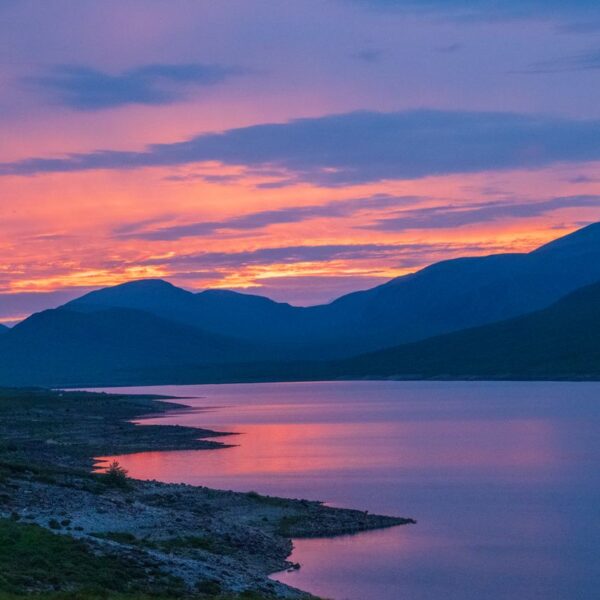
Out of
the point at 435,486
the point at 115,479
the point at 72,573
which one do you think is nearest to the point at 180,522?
the point at 115,479

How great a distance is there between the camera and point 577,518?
4931cm

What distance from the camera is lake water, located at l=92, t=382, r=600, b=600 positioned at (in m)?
37.5

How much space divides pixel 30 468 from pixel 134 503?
5030 mm

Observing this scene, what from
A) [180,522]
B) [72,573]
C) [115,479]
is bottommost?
[180,522]

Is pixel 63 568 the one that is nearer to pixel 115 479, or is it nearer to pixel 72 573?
pixel 72 573

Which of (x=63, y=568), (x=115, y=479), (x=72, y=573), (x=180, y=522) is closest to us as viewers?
(x=72, y=573)

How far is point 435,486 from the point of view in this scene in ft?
200

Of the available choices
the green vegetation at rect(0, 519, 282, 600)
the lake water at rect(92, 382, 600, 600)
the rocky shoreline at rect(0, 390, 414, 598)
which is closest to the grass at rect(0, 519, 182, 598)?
the green vegetation at rect(0, 519, 282, 600)

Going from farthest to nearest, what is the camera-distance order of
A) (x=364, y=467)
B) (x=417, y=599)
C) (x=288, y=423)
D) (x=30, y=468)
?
1. (x=288, y=423)
2. (x=364, y=467)
3. (x=30, y=468)
4. (x=417, y=599)

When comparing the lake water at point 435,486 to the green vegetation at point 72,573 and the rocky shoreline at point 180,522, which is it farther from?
the green vegetation at point 72,573

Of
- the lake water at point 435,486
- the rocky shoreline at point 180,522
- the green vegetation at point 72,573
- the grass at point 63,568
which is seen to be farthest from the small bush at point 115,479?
the grass at point 63,568

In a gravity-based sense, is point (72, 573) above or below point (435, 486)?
above

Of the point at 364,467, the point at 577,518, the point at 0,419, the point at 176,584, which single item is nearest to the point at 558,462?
the point at 364,467

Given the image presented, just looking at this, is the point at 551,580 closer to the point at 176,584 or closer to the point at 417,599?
the point at 417,599
